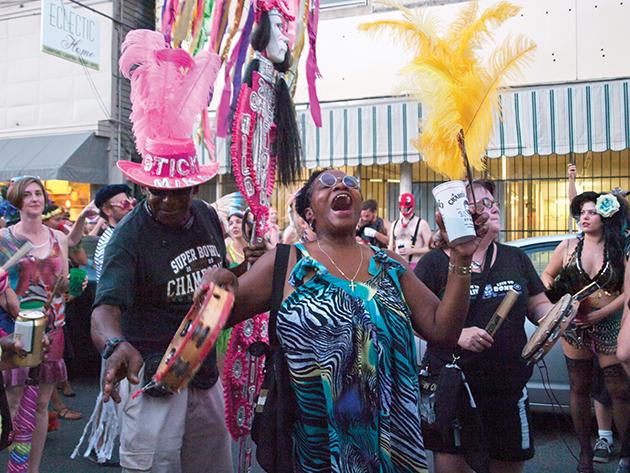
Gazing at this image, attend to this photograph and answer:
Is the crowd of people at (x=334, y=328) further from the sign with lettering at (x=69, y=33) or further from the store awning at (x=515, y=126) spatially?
the sign with lettering at (x=69, y=33)

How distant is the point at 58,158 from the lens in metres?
14.4

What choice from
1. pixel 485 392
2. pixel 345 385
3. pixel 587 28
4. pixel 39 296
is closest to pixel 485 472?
pixel 485 392

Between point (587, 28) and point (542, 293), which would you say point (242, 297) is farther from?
point (587, 28)

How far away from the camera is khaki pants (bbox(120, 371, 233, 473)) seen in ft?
9.54

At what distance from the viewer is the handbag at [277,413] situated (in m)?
2.46

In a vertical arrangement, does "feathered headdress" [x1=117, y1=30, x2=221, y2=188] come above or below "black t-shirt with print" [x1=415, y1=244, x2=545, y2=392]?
above

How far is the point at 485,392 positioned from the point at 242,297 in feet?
4.81

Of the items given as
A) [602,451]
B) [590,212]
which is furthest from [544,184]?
[602,451]

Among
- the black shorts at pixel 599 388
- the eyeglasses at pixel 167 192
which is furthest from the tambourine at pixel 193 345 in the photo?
the black shorts at pixel 599 388

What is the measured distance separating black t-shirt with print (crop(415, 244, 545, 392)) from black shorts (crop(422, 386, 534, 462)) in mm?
61

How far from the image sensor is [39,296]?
484 cm

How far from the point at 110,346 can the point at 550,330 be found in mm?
1880

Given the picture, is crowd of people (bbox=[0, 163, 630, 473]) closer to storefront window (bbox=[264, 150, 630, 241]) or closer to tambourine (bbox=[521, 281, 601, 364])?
tambourine (bbox=[521, 281, 601, 364])

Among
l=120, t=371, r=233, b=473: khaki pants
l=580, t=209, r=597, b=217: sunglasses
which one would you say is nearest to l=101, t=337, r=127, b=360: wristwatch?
l=120, t=371, r=233, b=473: khaki pants
